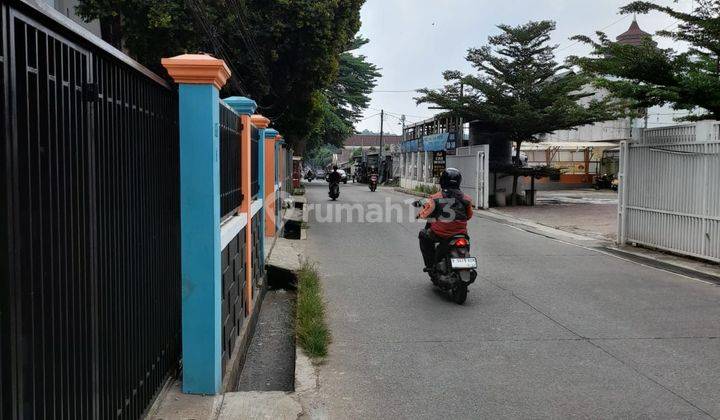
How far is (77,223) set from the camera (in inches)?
102

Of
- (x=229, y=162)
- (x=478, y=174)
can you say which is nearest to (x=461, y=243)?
(x=229, y=162)

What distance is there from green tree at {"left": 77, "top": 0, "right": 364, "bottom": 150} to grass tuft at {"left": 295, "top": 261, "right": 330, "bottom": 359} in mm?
8585

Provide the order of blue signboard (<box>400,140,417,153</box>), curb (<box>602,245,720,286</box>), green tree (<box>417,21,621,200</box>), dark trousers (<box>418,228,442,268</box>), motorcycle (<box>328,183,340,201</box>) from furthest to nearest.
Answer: blue signboard (<box>400,140,417,153</box>) → motorcycle (<box>328,183,340,201</box>) → green tree (<box>417,21,621,200</box>) → curb (<box>602,245,720,286</box>) → dark trousers (<box>418,228,442,268</box>)

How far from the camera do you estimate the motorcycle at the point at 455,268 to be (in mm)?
7672

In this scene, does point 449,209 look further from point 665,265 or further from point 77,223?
point 77,223

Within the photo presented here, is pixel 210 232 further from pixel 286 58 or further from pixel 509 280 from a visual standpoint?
pixel 286 58

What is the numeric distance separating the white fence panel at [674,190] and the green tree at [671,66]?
0.61 metres

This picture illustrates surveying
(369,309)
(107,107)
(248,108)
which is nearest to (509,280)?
(369,309)

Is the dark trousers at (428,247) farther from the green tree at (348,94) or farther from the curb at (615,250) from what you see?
the green tree at (348,94)

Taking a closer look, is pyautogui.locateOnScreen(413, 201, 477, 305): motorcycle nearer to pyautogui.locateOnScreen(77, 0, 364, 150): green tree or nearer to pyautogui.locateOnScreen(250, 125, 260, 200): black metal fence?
pyautogui.locateOnScreen(250, 125, 260, 200): black metal fence

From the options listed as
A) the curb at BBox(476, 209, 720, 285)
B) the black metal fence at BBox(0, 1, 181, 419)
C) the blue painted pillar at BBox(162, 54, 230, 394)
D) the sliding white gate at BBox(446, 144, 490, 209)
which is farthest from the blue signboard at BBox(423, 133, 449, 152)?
the black metal fence at BBox(0, 1, 181, 419)

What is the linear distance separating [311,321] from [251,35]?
13520 mm

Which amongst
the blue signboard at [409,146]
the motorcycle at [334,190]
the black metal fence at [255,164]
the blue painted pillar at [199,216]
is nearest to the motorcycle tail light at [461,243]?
the black metal fence at [255,164]

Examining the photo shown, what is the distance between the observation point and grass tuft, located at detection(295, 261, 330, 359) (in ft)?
18.8
